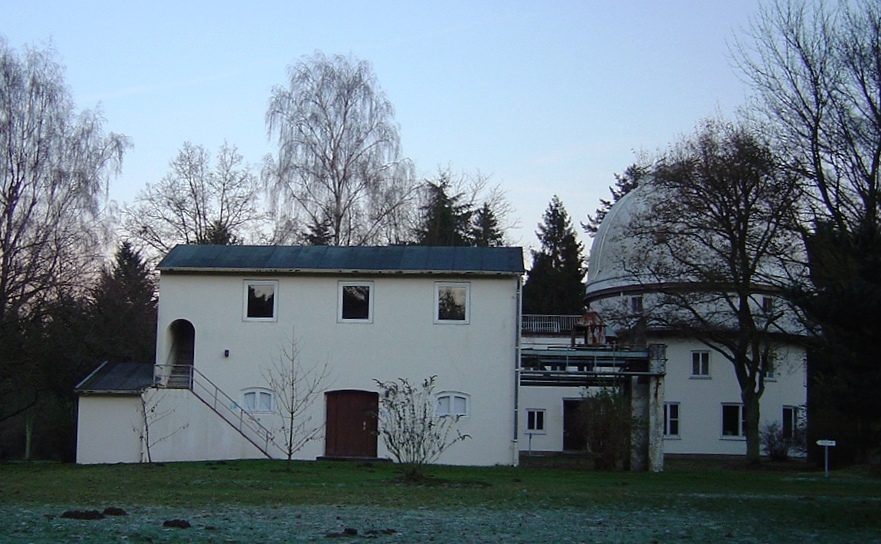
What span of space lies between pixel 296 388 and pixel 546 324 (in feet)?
74.3

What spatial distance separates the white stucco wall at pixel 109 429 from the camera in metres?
31.8

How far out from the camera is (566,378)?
35.8 metres

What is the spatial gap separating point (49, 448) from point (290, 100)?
19.3m

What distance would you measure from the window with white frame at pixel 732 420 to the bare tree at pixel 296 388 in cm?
2447

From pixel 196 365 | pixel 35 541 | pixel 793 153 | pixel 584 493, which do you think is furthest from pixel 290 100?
pixel 35 541

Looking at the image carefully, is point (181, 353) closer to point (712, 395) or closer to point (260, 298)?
point (260, 298)

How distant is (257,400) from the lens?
34.4 meters

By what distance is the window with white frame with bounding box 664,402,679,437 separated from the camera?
50812 mm

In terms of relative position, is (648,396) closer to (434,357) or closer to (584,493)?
(434,357)

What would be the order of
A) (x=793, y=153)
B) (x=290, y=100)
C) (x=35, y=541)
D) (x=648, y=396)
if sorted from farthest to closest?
(x=290, y=100), (x=648, y=396), (x=793, y=153), (x=35, y=541)

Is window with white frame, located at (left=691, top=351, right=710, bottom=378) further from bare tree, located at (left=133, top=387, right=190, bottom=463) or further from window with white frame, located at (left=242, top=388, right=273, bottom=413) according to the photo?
bare tree, located at (left=133, top=387, right=190, bottom=463)

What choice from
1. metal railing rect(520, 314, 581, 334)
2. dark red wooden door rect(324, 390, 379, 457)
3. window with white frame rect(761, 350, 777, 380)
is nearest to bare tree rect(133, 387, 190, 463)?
dark red wooden door rect(324, 390, 379, 457)

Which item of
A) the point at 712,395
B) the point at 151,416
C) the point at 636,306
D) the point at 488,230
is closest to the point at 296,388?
the point at 151,416

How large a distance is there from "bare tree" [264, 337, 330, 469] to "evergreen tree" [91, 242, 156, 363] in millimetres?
11388
